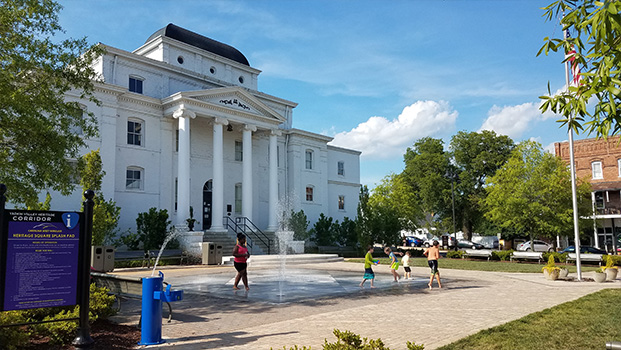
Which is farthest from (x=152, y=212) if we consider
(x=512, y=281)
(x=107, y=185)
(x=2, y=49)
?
(x=512, y=281)

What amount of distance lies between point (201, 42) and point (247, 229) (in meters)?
15.9

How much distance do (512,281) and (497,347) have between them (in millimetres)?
12119

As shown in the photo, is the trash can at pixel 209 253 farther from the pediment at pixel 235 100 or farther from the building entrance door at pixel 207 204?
the pediment at pixel 235 100

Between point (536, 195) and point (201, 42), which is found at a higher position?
point (201, 42)

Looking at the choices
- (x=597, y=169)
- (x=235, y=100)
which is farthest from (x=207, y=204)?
(x=597, y=169)

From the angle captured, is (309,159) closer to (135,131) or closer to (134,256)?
(135,131)

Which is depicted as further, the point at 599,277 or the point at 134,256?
the point at 134,256

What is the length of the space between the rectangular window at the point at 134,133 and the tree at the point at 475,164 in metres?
41.1

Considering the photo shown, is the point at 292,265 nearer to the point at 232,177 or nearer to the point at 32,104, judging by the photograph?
the point at 232,177

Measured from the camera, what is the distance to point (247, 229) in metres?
34.7

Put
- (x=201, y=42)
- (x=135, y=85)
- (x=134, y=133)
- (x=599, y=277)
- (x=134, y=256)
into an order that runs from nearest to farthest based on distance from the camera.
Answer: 1. (x=599, y=277)
2. (x=134, y=256)
3. (x=134, y=133)
4. (x=135, y=85)
5. (x=201, y=42)

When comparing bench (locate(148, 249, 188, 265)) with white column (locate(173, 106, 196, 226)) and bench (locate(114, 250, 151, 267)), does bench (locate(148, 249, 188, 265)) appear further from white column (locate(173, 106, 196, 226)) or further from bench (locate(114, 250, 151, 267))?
white column (locate(173, 106, 196, 226))

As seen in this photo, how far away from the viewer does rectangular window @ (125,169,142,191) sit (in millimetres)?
30008

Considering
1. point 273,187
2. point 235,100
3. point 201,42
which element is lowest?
point 273,187
